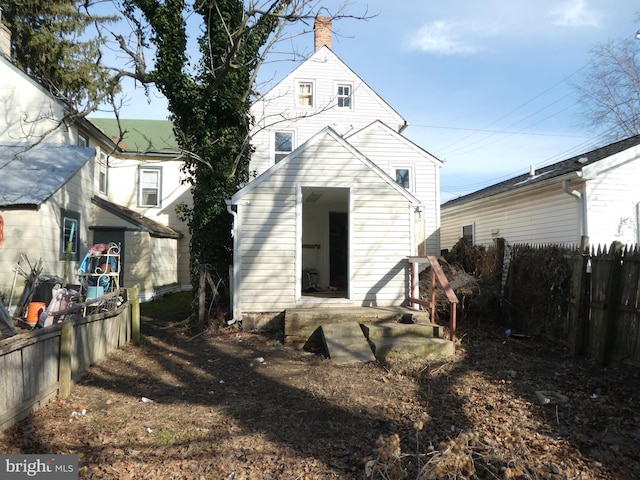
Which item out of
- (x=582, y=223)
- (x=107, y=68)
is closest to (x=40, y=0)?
(x=107, y=68)

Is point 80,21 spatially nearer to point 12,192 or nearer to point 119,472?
point 12,192

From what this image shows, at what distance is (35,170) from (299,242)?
8495 millimetres

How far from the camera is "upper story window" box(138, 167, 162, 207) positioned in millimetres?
18359

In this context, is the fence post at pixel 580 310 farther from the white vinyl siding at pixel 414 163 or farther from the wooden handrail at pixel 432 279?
the white vinyl siding at pixel 414 163

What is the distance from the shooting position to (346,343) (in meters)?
7.04

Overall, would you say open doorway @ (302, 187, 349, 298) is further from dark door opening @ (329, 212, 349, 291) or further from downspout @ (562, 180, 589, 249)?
downspout @ (562, 180, 589, 249)

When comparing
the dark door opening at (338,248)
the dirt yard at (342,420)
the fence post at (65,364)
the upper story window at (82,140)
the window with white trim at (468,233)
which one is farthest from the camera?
the window with white trim at (468,233)

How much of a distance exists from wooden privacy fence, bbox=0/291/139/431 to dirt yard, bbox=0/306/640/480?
0.57ft

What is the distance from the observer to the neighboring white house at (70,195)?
1078 centimetres

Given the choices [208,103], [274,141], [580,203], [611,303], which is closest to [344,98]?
[274,141]

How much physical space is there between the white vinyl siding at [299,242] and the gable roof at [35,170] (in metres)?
6.06

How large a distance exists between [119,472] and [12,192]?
33.6 feet

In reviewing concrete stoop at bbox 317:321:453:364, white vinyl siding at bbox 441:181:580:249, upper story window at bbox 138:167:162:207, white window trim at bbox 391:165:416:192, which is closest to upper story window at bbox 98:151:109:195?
upper story window at bbox 138:167:162:207

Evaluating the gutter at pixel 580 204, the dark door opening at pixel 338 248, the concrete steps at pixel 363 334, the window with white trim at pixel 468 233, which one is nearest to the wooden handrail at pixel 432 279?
the concrete steps at pixel 363 334
